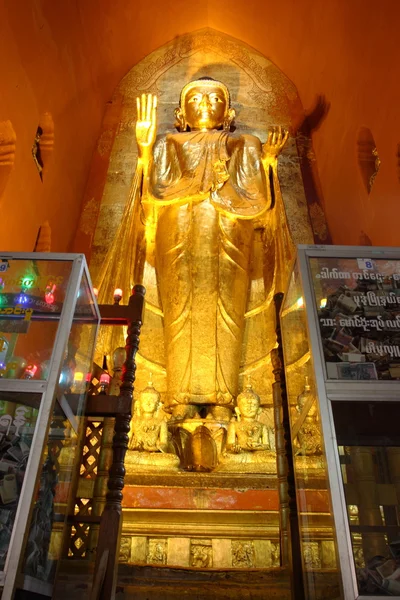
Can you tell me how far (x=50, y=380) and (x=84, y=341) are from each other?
1.70 feet

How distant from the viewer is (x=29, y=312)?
1.68 m

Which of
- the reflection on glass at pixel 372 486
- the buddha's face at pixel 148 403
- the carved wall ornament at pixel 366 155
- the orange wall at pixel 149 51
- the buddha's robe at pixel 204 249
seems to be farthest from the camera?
the carved wall ornament at pixel 366 155

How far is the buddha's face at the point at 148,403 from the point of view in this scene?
11.6ft

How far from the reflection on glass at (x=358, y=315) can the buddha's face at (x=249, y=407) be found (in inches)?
79.1

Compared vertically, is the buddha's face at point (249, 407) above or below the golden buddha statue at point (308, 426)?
above

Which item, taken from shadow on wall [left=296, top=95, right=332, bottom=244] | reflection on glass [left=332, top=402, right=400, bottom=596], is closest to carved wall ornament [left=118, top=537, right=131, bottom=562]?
reflection on glass [left=332, top=402, right=400, bottom=596]

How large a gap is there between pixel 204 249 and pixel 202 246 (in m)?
0.03

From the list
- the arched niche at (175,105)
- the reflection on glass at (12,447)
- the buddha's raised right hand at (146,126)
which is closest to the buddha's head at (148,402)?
the arched niche at (175,105)

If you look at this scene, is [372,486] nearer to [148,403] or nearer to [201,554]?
[201,554]

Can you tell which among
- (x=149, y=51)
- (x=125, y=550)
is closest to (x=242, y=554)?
(x=125, y=550)

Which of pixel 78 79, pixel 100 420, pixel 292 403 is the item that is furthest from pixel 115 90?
pixel 292 403

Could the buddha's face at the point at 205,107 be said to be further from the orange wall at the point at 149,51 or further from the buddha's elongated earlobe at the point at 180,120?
the orange wall at the point at 149,51

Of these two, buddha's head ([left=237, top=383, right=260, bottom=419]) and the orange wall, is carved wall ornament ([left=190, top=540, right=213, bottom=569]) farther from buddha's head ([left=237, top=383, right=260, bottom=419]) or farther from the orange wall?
the orange wall

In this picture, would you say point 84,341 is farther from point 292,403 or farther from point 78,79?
point 78,79
